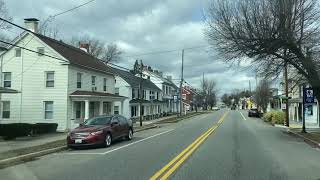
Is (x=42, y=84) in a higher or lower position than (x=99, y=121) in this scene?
higher

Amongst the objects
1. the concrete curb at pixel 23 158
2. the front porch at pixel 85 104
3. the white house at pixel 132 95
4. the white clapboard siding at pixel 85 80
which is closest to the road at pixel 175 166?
the concrete curb at pixel 23 158

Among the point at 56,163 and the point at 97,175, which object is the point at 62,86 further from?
the point at 97,175

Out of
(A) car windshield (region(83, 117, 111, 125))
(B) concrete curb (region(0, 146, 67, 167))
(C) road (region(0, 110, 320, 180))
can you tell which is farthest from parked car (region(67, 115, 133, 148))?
(C) road (region(0, 110, 320, 180))

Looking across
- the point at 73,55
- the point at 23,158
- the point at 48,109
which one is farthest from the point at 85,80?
the point at 23,158

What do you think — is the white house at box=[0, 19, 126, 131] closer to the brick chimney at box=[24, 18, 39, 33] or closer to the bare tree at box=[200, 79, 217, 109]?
the brick chimney at box=[24, 18, 39, 33]

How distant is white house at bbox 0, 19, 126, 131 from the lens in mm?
38469

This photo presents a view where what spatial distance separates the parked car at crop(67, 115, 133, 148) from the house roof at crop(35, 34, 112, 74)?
14.0 metres

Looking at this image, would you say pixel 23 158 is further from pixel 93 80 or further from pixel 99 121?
pixel 93 80

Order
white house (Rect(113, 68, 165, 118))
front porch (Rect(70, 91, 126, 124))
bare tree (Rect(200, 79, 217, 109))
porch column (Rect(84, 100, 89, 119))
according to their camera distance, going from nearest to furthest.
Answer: porch column (Rect(84, 100, 89, 119)), front porch (Rect(70, 91, 126, 124)), white house (Rect(113, 68, 165, 118)), bare tree (Rect(200, 79, 217, 109))

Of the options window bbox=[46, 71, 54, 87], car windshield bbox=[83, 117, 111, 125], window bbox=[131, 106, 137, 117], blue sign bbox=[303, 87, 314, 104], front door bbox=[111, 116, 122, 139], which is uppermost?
window bbox=[46, 71, 54, 87]

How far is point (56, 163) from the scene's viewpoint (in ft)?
51.6

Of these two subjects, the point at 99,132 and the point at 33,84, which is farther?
the point at 33,84

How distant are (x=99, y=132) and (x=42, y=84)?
62.7ft

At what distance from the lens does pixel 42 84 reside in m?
39.3
